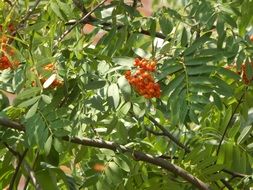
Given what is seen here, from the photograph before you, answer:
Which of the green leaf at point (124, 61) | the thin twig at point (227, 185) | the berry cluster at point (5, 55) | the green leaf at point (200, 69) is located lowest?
the thin twig at point (227, 185)

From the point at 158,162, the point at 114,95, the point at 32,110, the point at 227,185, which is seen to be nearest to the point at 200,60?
the point at 114,95

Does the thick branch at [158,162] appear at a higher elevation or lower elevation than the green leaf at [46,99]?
lower

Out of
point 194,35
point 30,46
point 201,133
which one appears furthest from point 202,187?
point 30,46

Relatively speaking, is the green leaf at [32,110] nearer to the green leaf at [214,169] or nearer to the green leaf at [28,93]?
the green leaf at [28,93]

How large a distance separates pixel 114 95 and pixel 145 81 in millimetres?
83

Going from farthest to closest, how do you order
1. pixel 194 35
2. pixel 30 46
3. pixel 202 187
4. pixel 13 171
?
pixel 13 171 → pixel 194 35 → pixel 202 187 → pixel 30 46

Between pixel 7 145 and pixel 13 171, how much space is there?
285 mm

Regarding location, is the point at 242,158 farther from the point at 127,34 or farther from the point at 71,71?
the point at 71,71

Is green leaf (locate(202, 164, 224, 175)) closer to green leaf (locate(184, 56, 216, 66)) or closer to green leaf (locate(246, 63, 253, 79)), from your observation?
green leaf (locate(246, 63, 253, 79))

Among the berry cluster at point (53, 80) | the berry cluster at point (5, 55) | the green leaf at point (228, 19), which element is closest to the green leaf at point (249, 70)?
the green leaf at point (228, 19)

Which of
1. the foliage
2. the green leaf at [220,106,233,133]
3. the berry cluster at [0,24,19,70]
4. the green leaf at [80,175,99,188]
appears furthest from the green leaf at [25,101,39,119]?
the green leaf at [220,106,233,133]

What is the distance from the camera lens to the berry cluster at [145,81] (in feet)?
5.94

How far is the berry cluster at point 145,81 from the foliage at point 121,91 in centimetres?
2

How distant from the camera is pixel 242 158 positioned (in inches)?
92.4
